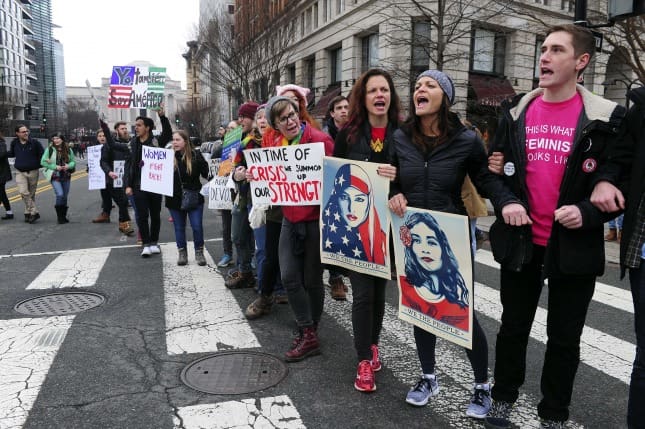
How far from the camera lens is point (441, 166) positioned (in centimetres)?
300

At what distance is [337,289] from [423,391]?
2550 mm

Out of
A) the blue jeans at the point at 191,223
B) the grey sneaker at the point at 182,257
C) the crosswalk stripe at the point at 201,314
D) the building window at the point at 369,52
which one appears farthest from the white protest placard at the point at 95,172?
the building window at the point at 369,52

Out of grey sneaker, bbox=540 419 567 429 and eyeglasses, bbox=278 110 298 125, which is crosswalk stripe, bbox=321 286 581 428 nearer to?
grey sneaker, bbox=540 419 567 429

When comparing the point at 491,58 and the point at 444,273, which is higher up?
the point at 491,58

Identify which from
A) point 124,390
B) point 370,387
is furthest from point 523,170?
point 124,390

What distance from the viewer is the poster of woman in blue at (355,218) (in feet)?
11.0

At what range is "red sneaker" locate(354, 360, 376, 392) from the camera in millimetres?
3418

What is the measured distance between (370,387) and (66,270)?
513cm

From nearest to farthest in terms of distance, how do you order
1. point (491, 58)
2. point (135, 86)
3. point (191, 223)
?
A: point (191, 223), point (135, 86), point (491, 58)

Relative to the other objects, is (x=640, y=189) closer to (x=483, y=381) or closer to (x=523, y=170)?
(x=523, y=170)

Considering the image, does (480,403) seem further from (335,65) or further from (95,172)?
(335,65)

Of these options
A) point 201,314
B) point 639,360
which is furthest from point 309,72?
point 639,360

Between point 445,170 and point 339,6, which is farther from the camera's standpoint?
point 339,6

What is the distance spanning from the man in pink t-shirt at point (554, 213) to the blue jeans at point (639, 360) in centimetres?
18
